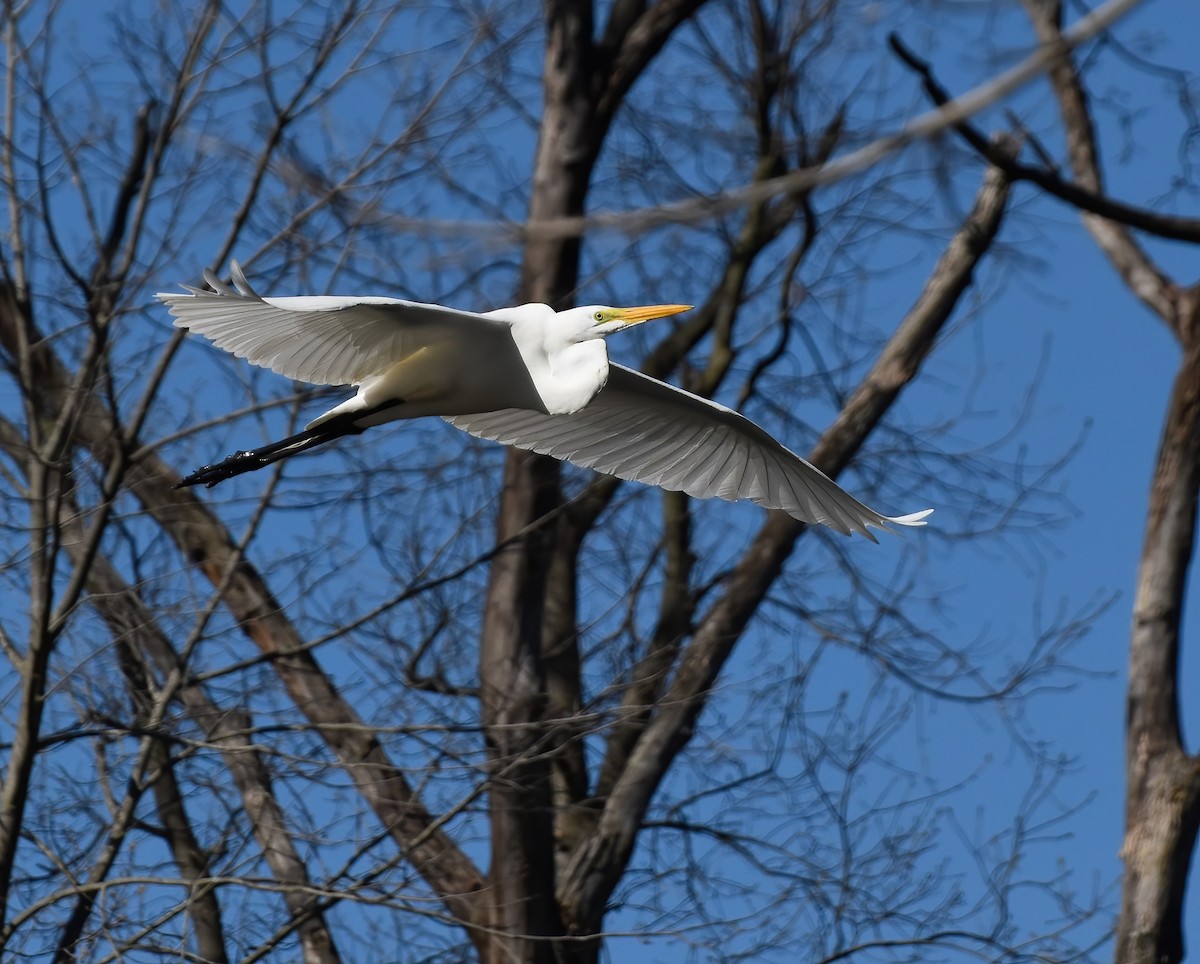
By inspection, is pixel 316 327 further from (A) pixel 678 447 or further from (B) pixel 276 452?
(A) pixel 678 447

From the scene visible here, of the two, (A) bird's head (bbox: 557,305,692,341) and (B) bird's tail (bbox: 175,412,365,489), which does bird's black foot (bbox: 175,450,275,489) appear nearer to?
(B) bird's tail (bbox: 175,412,365,489)

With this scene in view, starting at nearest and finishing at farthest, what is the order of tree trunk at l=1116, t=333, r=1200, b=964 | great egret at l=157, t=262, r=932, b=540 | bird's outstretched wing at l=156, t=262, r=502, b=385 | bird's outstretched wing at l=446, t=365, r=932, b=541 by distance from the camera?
bird's outstretched wing at l=156, t=262, r=502, b=385, great egret at l=157, t=262, r=932, b=540, bird's outstretched wing at l=446, t=365, r=932, b=541, tree trunk at l=1116, t=333, r=1200, b=964

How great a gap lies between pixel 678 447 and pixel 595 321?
1.03 meters

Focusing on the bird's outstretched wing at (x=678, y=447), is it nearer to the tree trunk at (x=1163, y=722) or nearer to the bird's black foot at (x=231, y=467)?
the bird's black foot at (x=231, y=467)

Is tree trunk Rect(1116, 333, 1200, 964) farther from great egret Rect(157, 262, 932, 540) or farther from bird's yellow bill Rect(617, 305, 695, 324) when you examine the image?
bird's yellow bill Rect(617, 305, 695, 324)

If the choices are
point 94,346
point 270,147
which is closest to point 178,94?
point 270,147

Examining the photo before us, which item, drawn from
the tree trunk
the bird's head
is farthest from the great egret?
the tree trunk

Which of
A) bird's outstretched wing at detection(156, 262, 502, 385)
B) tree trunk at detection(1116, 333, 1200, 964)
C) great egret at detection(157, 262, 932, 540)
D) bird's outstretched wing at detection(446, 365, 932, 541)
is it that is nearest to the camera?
bird's outstretched wing at detection(156, 262, 502, 385)

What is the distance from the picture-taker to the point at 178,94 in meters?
6.61

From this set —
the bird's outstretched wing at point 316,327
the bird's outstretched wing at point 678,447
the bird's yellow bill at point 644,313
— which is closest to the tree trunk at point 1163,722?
the bird's outstretched wing at point 678,447

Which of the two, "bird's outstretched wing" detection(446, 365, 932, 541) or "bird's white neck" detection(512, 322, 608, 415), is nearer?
"bird's white neck" detection(512, 322, 608, 415)

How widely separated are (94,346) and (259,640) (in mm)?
2424

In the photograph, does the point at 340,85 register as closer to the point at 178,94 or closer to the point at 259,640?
the point at 178,94

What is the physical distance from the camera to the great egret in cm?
518
